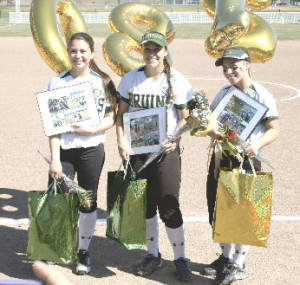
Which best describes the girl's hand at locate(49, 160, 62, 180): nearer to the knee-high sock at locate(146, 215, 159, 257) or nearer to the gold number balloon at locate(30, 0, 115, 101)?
the knee-high sock at locate(146, 215, 159, 257)

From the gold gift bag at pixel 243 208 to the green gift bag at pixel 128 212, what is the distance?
617 millimetres

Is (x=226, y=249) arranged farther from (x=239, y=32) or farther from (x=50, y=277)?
(x=50, y=277)

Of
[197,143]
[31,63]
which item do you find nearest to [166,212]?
[197,143]

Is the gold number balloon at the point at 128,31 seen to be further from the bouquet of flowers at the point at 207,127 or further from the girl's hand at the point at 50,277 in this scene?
the girl's hand at the point at 50,277

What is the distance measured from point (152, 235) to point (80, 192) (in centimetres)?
73

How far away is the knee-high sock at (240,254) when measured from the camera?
4.31 meters

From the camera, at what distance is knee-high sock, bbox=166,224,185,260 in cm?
438

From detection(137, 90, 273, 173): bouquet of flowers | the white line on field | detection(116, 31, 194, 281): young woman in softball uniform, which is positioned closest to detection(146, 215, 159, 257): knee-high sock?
detection(116, 31, 194, 281): young woman in softball uniform

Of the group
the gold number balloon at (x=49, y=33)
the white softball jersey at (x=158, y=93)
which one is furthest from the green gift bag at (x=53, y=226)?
the gold number balloon at (x=49, y=33)

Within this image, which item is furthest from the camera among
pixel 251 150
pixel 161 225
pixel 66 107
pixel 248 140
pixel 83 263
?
pixel 161 225

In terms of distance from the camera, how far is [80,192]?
4270mm

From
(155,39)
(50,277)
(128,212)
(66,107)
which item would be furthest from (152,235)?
(50,277)

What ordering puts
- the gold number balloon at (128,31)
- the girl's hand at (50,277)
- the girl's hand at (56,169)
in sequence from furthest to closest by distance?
1. the gold number balloon at (128,31)
2. the girl's hand at (56,169)
3. the girl's hand at (50,277)

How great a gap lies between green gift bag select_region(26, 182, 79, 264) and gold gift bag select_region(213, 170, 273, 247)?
1.13 m
